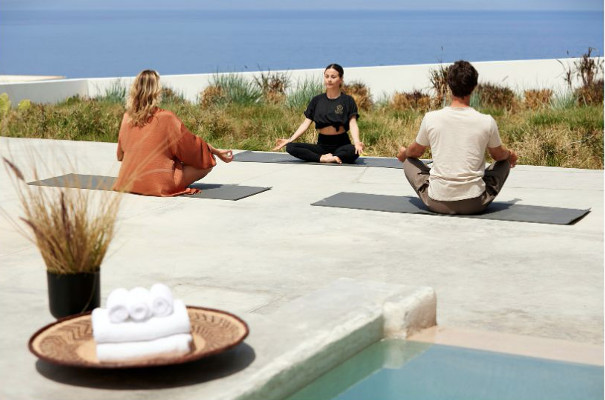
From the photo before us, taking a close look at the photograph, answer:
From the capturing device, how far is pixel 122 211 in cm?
778

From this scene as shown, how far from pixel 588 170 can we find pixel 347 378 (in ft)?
21.4

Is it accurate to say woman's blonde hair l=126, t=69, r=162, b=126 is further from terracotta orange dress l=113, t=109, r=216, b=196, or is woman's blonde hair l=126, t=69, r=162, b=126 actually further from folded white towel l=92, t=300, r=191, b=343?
folded white towel l=92, t=300, r=191, b=343

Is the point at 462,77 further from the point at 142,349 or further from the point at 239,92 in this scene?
the point at 239,92

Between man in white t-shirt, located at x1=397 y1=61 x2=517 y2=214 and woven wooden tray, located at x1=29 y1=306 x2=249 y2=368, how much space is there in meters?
3.67

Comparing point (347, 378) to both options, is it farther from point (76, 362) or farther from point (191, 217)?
point (191, 217)

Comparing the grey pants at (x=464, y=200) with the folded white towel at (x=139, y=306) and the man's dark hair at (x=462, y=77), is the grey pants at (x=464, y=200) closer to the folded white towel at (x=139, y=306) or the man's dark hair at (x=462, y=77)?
the man's dark hair at (x=462, y=77)

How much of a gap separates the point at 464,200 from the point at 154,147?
261 cm

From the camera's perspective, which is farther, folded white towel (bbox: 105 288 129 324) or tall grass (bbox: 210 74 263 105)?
tall grass (bbox: 210 74 263 105)

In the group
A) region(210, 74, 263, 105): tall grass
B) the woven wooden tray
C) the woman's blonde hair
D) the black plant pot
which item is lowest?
the woven wooden tray

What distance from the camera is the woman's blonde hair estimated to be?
26.8 feet

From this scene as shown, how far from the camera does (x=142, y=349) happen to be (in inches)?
141

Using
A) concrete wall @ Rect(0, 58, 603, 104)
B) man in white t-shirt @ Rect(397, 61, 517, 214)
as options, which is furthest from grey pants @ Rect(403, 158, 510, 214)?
concrete wall @ Rect(0, 58, 603, 104)

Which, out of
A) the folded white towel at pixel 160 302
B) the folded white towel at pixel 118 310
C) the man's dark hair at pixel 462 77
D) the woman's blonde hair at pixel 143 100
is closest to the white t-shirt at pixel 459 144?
the man's dark hair at pixel 462 77

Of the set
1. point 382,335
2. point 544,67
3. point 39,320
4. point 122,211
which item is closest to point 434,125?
point 122,211
